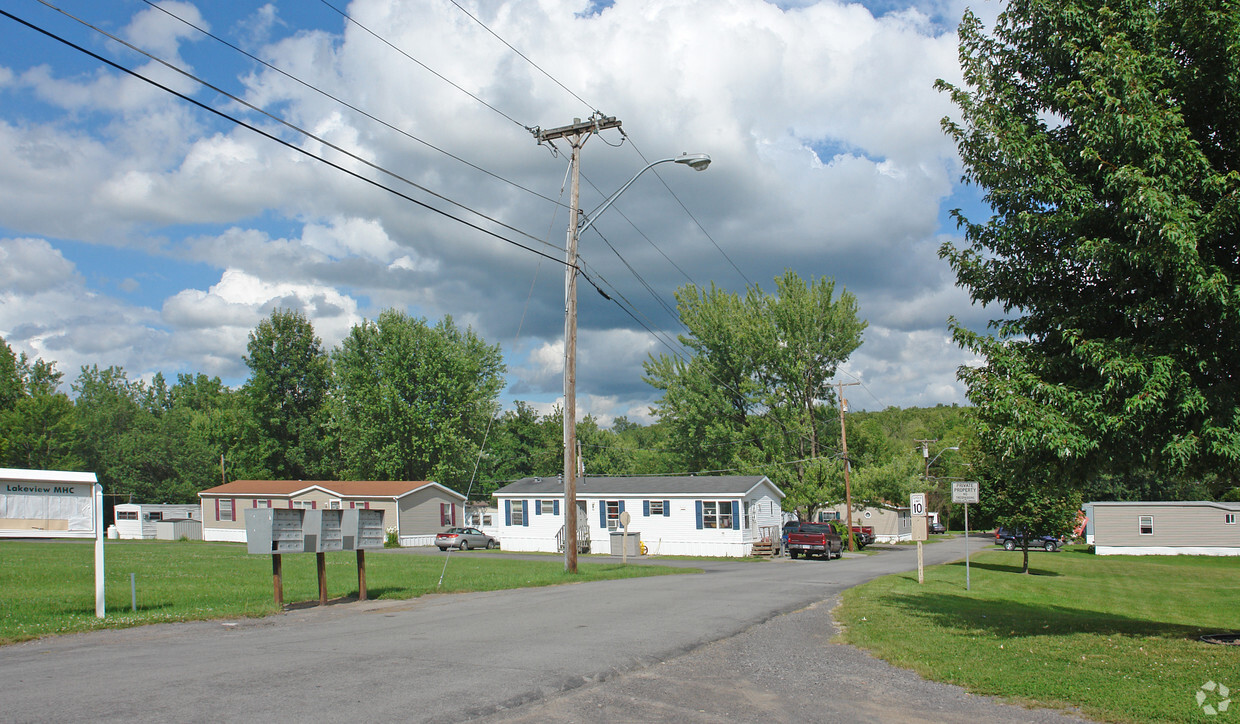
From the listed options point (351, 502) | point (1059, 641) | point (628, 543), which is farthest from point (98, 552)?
point (351, 502)

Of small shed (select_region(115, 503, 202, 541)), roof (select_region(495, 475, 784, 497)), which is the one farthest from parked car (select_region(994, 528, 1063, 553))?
small shed (select_region(115, 503, 202, 541))

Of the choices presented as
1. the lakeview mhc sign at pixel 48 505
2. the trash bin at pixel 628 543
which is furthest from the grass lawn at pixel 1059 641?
the trash bin at pixel 628 543

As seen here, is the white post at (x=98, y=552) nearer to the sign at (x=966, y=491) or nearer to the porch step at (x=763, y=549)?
the sign at (x=966, y=491)

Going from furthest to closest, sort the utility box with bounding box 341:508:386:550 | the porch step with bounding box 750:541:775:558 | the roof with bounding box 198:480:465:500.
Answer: the roof with bounding box 198:480:465:500, the porch step with bounding box 750:541:775:558, the utility box with bounding box 341:508:386:550

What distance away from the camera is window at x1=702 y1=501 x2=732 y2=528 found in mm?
39812

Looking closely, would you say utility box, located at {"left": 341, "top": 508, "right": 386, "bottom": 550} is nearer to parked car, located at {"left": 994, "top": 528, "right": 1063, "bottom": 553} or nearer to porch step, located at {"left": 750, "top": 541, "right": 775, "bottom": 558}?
porch step, located at {"left": 750, "top": 541, "right": 775, "bottom": 558}

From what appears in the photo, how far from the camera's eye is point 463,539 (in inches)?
1716

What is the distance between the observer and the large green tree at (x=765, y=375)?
5081cm

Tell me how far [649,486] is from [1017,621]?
2938 centimetres

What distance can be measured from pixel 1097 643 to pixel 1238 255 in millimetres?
5123

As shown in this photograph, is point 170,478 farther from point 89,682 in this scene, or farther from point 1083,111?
A: point 1083,111

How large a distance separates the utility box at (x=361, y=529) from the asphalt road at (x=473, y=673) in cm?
192

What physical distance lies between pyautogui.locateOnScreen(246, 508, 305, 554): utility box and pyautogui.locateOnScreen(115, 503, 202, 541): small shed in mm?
48756

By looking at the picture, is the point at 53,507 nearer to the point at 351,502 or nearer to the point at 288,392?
the point at 351,502
